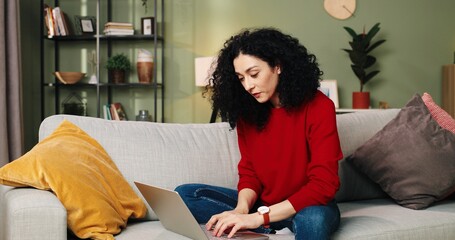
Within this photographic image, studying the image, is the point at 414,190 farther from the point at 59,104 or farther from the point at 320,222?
the point at 59,104

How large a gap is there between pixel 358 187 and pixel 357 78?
124 inches

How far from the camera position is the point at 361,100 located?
5.51m

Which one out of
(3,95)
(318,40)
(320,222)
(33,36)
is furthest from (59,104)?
(320,222)

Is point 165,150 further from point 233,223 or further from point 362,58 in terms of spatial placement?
point 362,58

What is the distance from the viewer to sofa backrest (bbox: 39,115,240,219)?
7.90 ft

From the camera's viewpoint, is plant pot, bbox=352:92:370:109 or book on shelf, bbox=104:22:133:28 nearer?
book on shelf, bbox=104:22:133:28

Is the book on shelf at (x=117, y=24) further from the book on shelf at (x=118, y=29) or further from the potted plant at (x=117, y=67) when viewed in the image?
the potted plant at (x=117, y=67)

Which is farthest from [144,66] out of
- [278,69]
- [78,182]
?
[78,182]

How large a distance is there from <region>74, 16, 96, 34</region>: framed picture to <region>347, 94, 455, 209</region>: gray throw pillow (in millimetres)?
3300

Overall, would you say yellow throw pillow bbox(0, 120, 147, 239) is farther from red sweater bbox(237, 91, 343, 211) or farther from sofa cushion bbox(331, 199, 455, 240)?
sofa cushion bbox(331, 199, 455, 240)

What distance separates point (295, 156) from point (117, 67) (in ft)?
11.1

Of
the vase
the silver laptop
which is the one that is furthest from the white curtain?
the silver laptop

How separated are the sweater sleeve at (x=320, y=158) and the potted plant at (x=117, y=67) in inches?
134

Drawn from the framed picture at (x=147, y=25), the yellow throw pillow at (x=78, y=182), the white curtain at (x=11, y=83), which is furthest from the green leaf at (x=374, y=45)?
the yellow throw pillow at (x=78, y=182)
